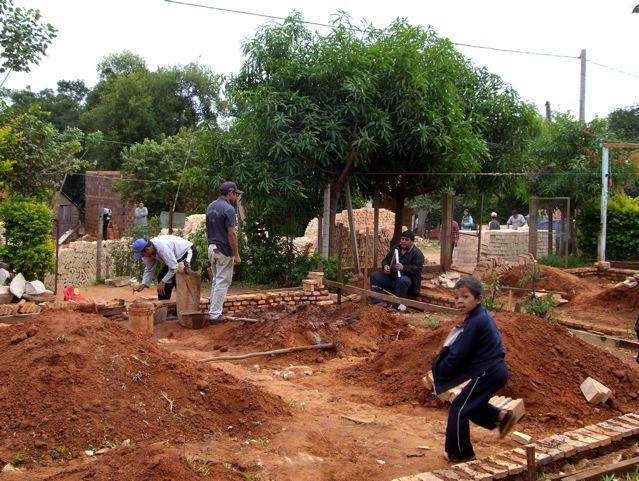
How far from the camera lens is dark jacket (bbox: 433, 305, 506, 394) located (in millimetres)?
4836

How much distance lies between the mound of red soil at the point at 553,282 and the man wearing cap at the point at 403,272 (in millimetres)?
3034

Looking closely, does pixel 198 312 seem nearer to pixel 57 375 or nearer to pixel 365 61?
pixel 57 375

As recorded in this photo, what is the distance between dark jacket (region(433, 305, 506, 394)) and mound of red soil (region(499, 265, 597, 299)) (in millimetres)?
9192

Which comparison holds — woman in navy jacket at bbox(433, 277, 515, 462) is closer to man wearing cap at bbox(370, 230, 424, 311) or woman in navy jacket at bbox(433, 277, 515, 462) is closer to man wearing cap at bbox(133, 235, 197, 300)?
man wearing cap at bbox(133, 235, 197, 300)

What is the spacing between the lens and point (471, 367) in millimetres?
4891

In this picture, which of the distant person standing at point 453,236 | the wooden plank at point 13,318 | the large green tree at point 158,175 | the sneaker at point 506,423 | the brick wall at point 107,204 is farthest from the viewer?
the brick wall at point 107,204

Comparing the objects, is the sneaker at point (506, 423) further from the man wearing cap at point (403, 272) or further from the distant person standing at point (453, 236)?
the distant person standing at point (453, 236)

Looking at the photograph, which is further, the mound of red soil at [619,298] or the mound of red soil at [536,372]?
the mound of red soil at [619,298]

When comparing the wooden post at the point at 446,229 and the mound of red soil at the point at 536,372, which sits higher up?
the wooden post at the point at 446,229

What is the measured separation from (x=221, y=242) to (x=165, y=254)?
0.80 meters

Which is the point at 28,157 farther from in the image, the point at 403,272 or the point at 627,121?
the point at 627,121

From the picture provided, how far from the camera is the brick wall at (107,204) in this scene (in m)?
→ 29.8

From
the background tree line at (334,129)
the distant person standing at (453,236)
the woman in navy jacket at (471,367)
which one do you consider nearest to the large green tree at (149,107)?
the distant person standing at (453,236)

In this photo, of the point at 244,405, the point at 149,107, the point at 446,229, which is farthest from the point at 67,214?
the point at 244,405
